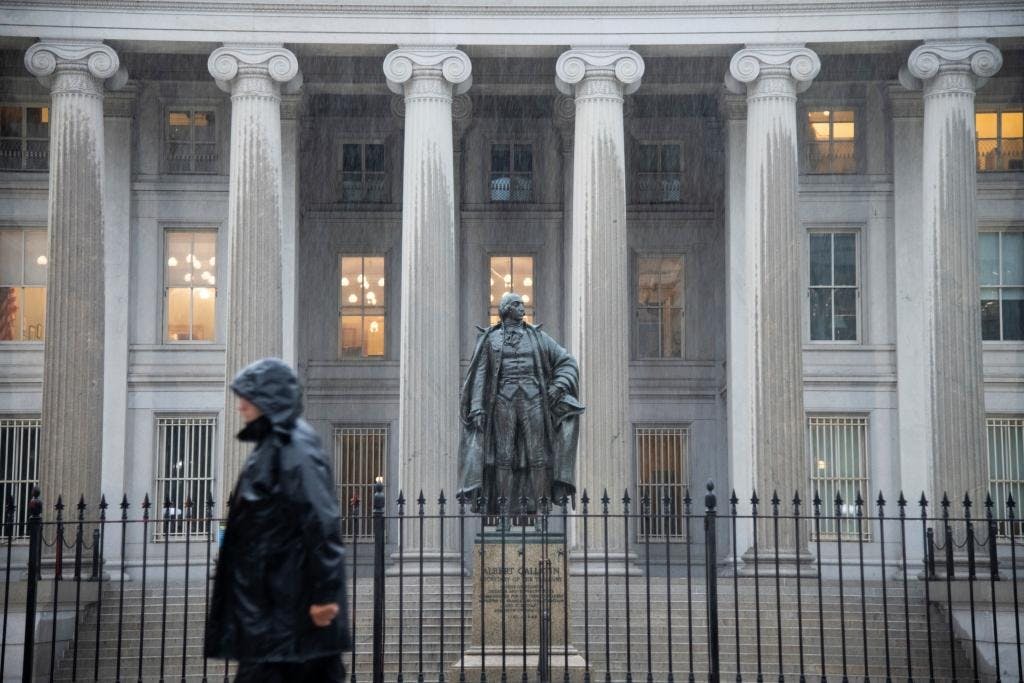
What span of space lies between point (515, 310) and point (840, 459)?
1546cm

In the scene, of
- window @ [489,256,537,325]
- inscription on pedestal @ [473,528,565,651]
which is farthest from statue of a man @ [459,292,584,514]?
window @ [489,256,537,325]

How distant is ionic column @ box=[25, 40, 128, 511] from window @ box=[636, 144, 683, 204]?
11.7 metres

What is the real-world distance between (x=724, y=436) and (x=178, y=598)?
42.1 ft

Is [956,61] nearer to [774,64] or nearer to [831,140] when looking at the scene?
[774,64]

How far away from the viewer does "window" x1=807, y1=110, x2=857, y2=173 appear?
2983 centimetres

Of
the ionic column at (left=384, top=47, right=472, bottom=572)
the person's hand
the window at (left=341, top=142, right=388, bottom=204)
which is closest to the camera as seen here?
the person's hand

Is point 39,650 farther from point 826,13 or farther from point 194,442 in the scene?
point 826,13

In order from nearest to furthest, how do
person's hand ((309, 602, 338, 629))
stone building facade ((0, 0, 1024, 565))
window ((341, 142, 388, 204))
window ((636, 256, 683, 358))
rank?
1. person's hand ((309, 602, 338, 629))
2. stone building facade ((0, 0, 1024, 565))
3. window ((341, 142, 388, 204))
4. window ((636, 256, 683, 358))

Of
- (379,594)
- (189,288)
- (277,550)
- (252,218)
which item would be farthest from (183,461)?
(277,550)

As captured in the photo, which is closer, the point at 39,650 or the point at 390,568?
the point at 39,650

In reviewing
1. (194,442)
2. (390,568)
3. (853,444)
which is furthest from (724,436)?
(194,442)

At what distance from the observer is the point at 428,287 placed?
25359mm

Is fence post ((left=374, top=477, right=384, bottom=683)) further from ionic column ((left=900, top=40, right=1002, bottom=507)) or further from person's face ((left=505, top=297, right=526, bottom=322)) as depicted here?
ionic column ((left=900, top=40, right=1002, bottom=507))

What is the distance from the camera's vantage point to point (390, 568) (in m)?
27.1
